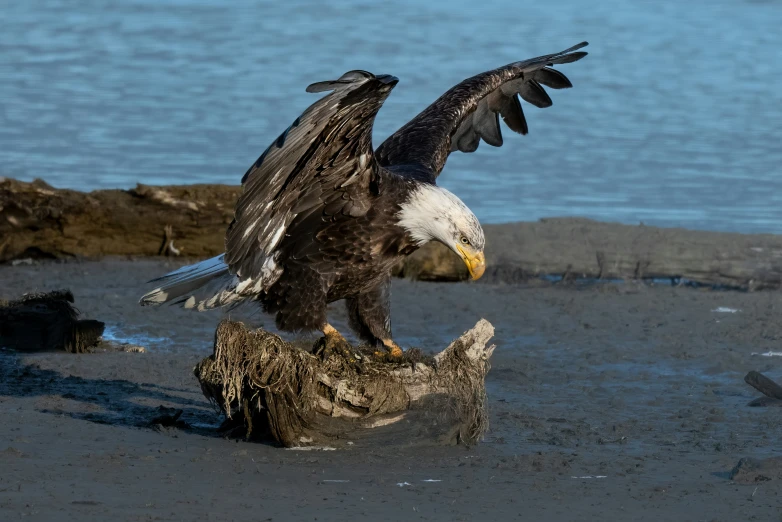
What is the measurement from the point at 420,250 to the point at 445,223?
3591 millimetres

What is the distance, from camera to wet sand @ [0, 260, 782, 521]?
4.83 meters

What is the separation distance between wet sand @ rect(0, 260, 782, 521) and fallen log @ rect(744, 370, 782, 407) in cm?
10

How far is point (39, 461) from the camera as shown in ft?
17.0

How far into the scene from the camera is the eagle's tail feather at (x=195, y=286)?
6566mm

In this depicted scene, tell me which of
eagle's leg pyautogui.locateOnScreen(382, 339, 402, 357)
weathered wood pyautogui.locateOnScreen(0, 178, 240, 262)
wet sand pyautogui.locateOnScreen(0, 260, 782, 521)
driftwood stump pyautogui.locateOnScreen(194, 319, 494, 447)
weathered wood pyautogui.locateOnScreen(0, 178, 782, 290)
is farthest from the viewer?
weathered wood pyautogui.locateOnScreen(0, 178, 782, 290)

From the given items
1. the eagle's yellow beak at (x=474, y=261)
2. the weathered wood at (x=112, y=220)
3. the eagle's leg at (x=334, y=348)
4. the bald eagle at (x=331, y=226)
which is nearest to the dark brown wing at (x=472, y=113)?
the bald eagle at (x=331, y=226)

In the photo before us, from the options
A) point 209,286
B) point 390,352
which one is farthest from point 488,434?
point 209,286

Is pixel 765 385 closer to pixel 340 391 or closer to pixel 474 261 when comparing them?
pixel 474 261

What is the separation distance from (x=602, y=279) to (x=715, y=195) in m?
3.28

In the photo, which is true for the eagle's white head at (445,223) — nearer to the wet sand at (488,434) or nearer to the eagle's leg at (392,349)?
the eagle's leg at (392,349)

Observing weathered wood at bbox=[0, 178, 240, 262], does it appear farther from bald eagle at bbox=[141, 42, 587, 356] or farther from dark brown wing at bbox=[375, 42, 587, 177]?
bald eagle at bbox=[141, 42, 587, 356]

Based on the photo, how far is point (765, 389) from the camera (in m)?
6.77

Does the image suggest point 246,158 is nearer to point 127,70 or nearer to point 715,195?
point 715,195

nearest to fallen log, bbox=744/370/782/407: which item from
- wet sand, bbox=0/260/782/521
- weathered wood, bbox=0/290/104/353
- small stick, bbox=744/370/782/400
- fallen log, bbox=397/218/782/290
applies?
small stick, bbox=744/370/782/400
